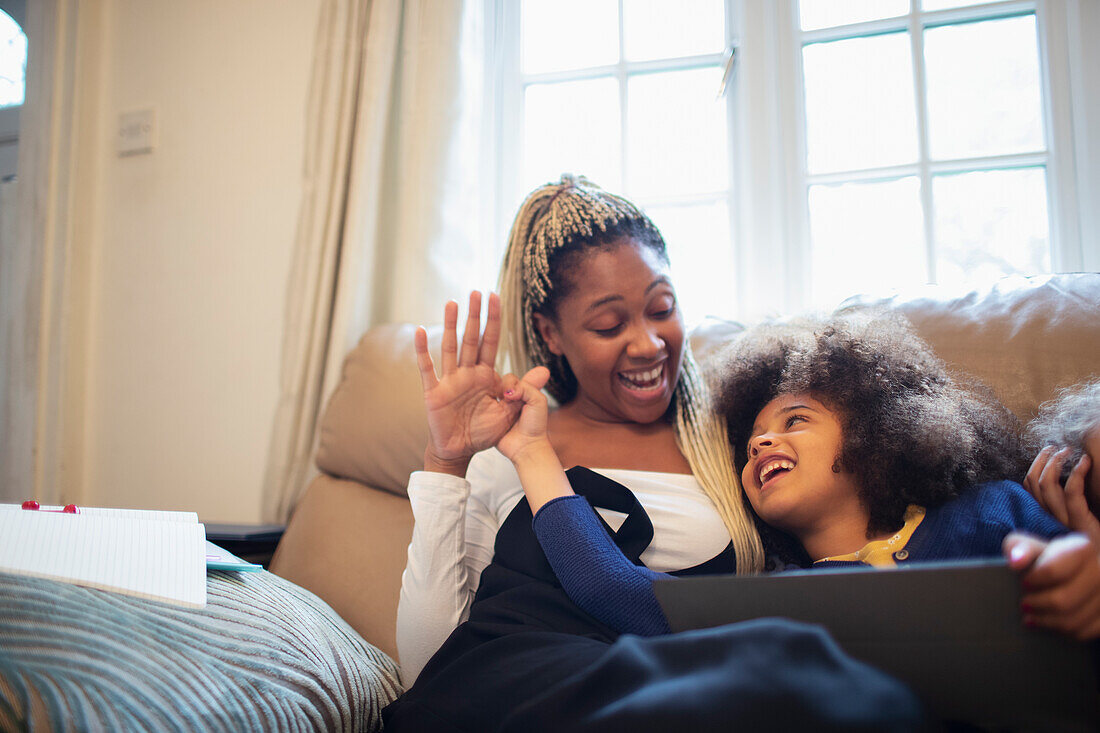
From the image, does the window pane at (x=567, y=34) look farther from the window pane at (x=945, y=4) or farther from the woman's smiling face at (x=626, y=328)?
the woman's smiling face at (x=626, y=328)

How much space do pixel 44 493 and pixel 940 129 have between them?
267cm

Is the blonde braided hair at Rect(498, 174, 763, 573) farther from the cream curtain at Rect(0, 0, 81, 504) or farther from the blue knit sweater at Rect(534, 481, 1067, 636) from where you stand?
the cream curtain at Rect(0, 0, 81, 504)

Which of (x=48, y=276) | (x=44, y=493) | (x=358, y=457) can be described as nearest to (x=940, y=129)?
(x=358, y=457)

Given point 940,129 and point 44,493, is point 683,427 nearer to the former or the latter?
point 940,129

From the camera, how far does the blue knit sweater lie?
811 mm

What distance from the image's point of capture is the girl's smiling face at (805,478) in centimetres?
92

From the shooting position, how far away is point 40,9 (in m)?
2.11

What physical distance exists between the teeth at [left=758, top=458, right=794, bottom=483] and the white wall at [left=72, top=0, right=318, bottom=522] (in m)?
1.50

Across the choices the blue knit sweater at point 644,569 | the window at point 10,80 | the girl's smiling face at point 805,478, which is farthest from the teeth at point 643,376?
the window at point 10,80

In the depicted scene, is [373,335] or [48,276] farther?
[48,276]

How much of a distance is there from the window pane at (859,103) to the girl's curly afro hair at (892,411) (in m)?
0.96

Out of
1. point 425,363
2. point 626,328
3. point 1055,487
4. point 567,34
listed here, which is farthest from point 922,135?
point 425,363

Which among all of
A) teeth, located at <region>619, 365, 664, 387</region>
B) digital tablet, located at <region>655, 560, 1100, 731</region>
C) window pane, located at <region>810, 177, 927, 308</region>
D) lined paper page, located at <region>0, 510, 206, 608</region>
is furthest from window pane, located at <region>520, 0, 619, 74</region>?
digital tablet, located at <region>655, 560, 1100, 731</region>

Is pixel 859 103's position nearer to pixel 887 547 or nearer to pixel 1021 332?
pixel 1021 332
